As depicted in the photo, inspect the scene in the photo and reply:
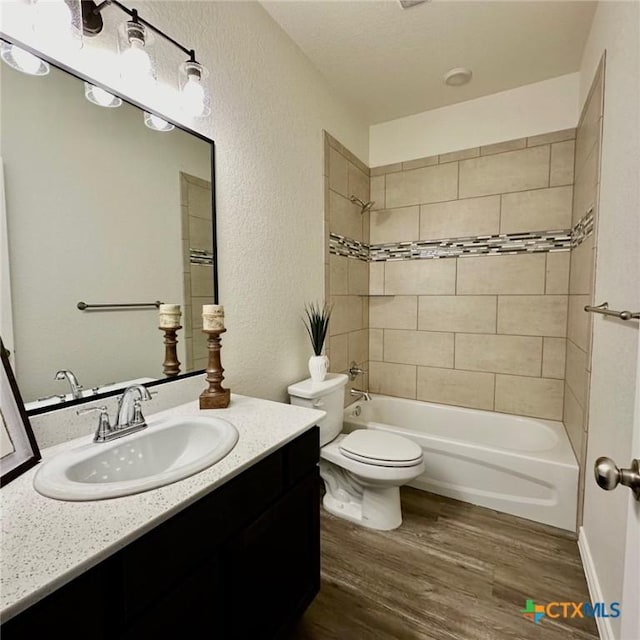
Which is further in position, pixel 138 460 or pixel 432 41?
pixel 432 41

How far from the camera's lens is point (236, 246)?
1667 mm

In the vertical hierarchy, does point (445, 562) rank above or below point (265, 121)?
below

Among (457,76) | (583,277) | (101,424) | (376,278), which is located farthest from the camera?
(376,278)

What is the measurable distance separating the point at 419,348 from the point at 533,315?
0.85m

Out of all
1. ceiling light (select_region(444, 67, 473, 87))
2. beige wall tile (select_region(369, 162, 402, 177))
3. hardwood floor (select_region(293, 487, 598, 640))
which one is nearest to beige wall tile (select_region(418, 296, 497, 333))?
beige wall tile (select_region(369, 162, 402, 177))

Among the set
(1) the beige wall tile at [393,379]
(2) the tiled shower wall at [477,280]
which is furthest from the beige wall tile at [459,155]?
(1) the beige wall tile at [393,379]

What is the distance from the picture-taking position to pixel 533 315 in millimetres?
2484

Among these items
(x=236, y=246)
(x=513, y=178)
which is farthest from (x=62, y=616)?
(x=513, y=178)

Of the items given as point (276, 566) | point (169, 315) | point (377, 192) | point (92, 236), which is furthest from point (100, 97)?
point (377, 192)

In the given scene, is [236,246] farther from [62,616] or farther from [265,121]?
[62,616]

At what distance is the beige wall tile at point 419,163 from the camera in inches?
108

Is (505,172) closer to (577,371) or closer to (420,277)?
(420,277)

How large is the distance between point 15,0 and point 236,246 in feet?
3.23

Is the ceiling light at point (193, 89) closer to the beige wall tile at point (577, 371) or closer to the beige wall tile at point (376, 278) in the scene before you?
the beige wall tile at point (376, 278)
